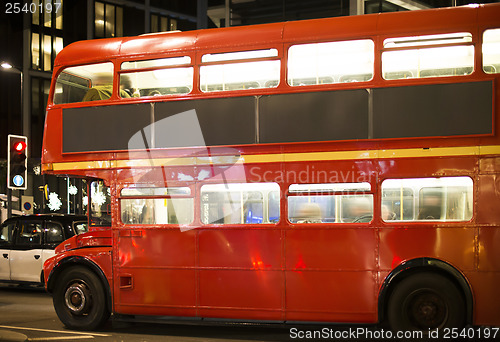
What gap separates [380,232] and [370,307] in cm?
101

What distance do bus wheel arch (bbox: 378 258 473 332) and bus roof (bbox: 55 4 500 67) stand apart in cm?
306

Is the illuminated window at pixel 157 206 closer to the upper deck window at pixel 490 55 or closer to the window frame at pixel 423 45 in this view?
the window frame at pixel 423 45

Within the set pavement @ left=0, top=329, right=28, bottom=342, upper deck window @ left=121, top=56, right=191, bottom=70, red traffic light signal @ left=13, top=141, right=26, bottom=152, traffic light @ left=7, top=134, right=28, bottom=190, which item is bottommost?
pavement @ left=0, top=329, right=28, bottom=342

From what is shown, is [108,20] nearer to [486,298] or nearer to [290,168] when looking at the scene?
[290,168]

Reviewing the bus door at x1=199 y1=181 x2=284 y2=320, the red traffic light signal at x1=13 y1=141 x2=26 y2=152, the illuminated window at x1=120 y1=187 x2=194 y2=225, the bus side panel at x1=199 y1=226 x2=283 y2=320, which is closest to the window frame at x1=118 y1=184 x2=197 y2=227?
the illuminated window at x1=120 y1=187 x2=194 y2=225

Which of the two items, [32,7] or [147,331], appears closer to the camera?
[147,331]

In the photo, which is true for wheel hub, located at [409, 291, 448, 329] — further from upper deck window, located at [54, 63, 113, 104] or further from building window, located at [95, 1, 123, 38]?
building window, located at [95, 1, 123, 38]

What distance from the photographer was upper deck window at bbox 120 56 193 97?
29.6ft

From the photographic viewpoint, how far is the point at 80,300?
9.61 metres

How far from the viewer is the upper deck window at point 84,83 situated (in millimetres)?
9500
